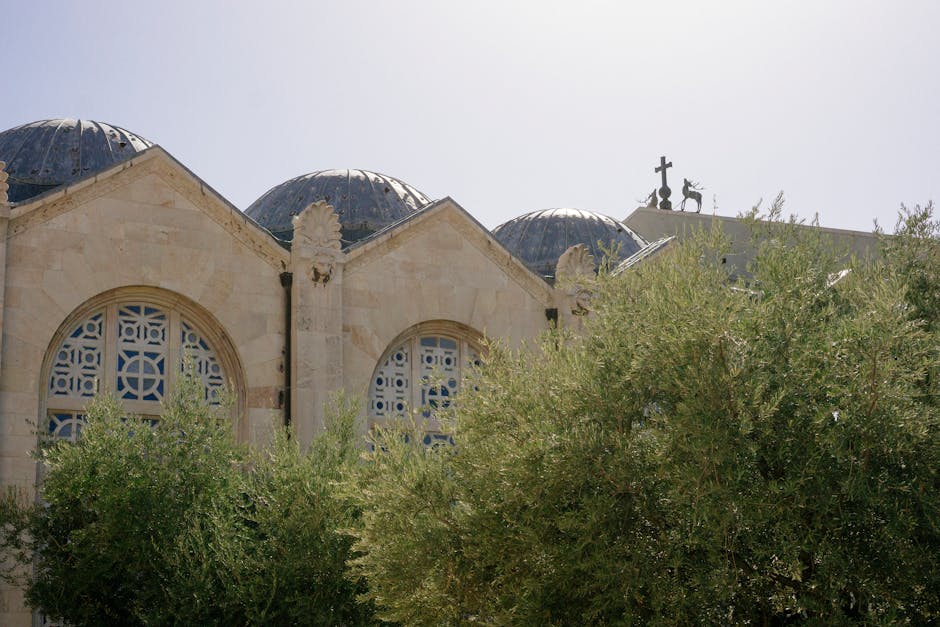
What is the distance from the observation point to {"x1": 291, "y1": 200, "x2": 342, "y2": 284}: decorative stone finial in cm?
2047

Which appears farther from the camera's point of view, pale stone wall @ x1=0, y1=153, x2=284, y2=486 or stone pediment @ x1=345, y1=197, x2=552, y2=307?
stone pediment @ x1=345, y1=197, x2=552, y2=307

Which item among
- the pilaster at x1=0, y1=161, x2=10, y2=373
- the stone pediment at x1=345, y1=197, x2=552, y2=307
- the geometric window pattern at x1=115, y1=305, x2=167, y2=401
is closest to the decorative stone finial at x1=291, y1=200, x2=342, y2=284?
the stone pediment at x1=345, y1=197, x2=552, y2=307

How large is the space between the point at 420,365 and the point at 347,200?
24.1ft

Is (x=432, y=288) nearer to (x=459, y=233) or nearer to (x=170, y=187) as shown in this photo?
(x=459, y=233)

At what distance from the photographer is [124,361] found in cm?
1870

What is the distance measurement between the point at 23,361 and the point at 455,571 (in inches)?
352

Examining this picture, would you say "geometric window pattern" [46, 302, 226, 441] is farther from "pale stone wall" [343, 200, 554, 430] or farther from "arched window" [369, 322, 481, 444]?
"arched window" [369, 322, 481, 444]

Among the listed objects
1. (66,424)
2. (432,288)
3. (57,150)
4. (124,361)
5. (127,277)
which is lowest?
(66,424)

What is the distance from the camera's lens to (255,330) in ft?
65.4

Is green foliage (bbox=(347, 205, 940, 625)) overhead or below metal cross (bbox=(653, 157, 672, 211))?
below

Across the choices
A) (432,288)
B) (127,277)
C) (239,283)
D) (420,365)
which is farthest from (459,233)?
(127,277)

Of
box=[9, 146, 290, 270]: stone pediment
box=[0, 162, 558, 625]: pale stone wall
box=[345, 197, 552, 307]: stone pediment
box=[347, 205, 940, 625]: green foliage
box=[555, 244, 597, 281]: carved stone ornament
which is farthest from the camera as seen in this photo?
box=[555, 244, 597, 281]: carved stone ornament

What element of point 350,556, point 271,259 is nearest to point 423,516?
point 350,556

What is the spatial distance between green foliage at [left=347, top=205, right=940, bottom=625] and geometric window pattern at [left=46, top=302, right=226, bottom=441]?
7389mm
